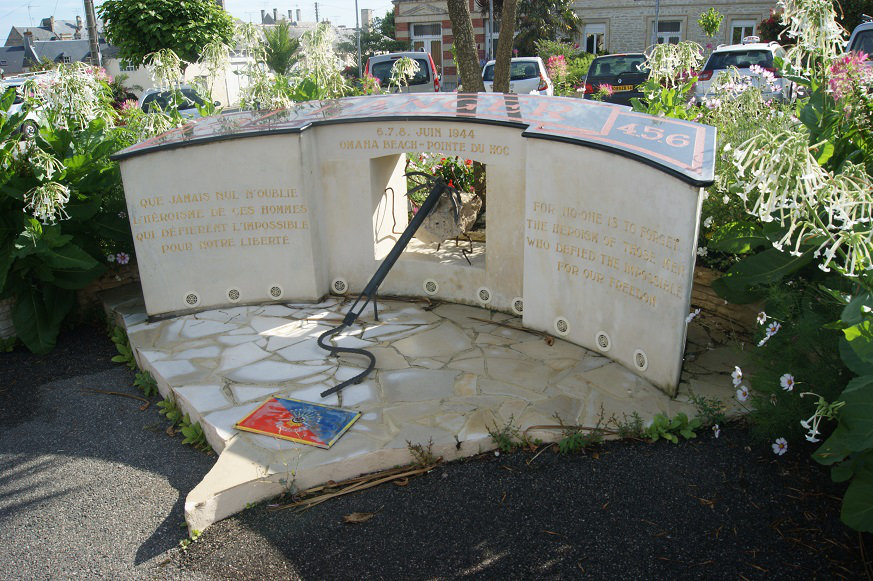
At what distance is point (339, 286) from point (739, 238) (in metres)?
3.36

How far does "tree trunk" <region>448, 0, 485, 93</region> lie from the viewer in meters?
8.59

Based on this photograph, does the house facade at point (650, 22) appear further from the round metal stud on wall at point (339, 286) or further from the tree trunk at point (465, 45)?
the round metal stud on wall at point (339, 286)

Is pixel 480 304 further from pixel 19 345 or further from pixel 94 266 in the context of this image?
pixel 19 345

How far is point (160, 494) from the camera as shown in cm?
402

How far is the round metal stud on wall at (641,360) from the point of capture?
4.66 meters

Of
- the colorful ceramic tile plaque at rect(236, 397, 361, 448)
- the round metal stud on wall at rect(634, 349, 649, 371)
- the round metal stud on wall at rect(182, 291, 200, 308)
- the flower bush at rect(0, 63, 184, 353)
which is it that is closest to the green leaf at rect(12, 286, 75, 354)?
the flower bush at rect(0, 63, 184, 353)

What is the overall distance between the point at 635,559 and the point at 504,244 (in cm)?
294

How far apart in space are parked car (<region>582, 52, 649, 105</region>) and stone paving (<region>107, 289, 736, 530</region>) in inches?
524

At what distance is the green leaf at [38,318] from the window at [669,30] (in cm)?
3916

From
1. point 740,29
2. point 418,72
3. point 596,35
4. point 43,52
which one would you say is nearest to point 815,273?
point 418,72

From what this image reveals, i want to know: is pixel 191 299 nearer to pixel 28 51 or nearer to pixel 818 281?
pixel 818 281

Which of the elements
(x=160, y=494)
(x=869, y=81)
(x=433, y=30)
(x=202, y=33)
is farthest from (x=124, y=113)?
(x=433, y=30)

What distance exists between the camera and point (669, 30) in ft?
131

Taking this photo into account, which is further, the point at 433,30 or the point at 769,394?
the point at 433,30
